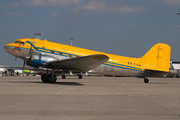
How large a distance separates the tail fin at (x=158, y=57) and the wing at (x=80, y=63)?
29.9 feet

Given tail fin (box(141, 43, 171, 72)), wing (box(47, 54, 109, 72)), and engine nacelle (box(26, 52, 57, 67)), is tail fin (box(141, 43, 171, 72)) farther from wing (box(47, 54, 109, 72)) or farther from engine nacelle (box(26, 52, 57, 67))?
engine nacelle (box(26, 52, 57, 67))

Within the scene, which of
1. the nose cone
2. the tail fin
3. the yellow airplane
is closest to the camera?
the yellow airplane

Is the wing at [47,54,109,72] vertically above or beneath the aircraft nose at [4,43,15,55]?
beneath

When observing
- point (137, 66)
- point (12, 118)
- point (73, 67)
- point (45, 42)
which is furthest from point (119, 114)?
point (137, 66)

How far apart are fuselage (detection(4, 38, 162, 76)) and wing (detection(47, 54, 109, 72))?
1.29 metres

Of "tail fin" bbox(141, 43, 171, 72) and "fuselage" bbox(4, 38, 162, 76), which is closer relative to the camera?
"fuselage" bbox(4, 38, 162, 76)

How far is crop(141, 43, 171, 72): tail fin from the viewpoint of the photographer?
27484 millimetres

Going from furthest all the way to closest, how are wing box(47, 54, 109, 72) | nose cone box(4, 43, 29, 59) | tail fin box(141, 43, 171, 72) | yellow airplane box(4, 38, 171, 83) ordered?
1. tail fin box(141, 43, 171, 72)
2. nose cone box(4, 43, 29, 59)
3. yellow airplane box(4, 38, 171, 83)
4. wing box(47, 54, 109, 72)

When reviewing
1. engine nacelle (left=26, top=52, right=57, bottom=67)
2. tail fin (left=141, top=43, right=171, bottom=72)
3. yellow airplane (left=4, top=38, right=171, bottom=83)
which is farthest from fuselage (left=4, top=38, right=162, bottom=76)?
tail fin (left=141, top=43, right=171, bottom=72)

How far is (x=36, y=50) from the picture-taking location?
23.2m

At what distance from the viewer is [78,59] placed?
20.6m

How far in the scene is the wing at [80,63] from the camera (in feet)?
67.2

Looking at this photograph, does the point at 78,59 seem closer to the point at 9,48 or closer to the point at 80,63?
the point at 80,63

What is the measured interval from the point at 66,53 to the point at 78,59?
3984 mm
